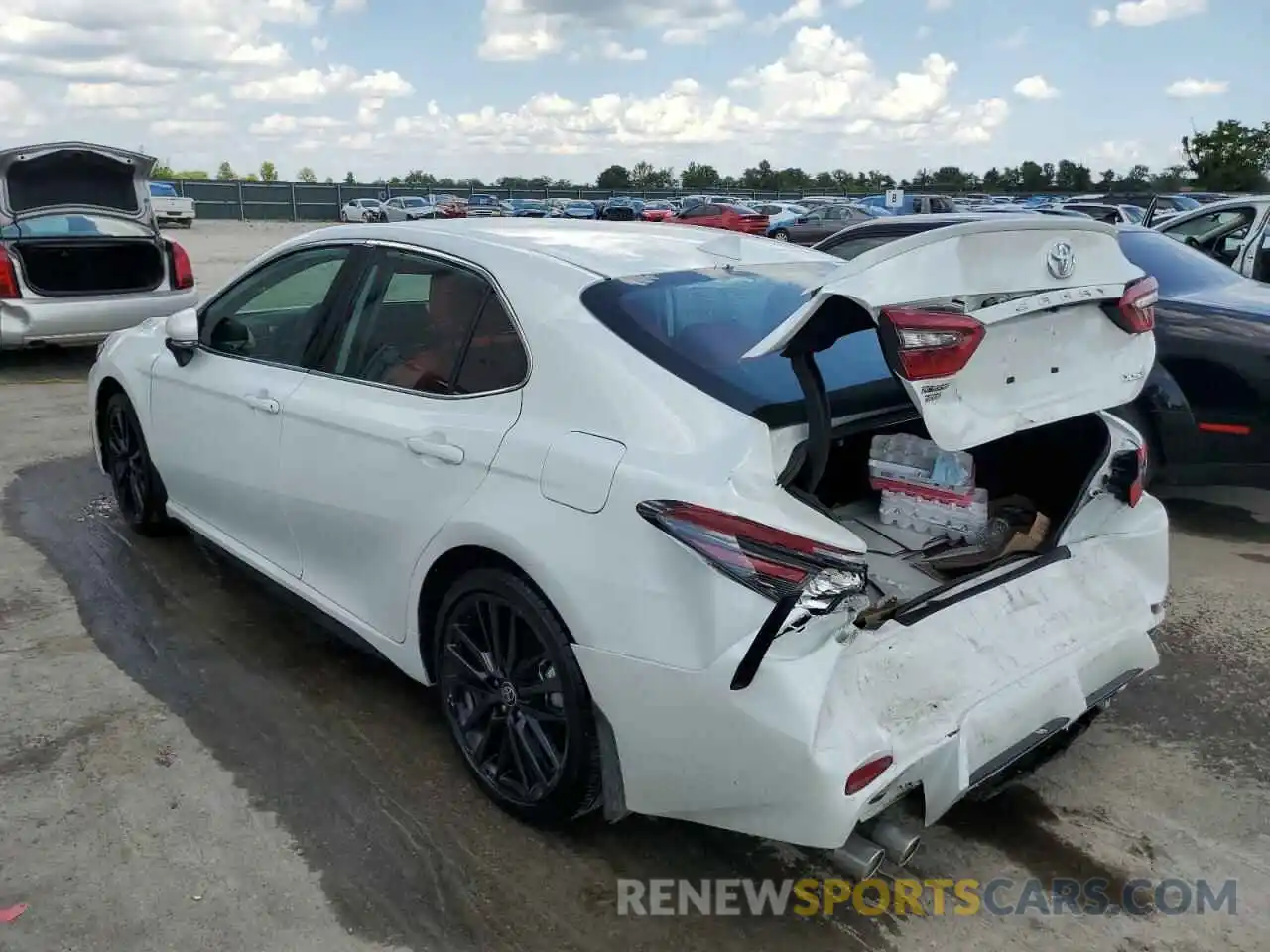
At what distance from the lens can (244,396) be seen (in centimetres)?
394

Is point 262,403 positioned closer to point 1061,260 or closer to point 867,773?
point 867,773

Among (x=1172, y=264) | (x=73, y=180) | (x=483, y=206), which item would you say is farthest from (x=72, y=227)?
(x=483, y=206)

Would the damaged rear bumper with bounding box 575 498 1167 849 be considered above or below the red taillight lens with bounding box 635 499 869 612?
below

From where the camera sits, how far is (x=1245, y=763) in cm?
337

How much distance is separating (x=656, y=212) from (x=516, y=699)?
121 feet

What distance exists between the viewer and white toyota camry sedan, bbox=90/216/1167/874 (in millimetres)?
2348

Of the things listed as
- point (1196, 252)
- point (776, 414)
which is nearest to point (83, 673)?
point (776, 414)

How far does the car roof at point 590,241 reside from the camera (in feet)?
10.4

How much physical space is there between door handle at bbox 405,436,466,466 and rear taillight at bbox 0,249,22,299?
24.8 feet

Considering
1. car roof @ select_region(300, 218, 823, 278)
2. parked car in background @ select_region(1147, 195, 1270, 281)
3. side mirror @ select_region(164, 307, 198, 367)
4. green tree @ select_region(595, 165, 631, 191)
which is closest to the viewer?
car roof @ select_region(300, 218, 823, 278)

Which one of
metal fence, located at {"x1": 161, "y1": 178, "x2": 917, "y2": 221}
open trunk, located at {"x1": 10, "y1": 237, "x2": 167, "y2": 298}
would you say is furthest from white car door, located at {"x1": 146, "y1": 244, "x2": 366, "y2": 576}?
metal fence, located at {"x1": 161, "y1": 178, "x2": 917, "y2": 221}

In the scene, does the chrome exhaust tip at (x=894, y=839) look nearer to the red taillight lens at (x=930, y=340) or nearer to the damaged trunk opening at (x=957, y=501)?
the damaged trunk opening at (x=957, y=501)

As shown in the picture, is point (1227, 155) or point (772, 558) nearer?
point (772, 558)

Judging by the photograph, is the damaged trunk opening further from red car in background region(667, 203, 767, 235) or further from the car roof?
red car in background region(667, 203, 767, 235)
